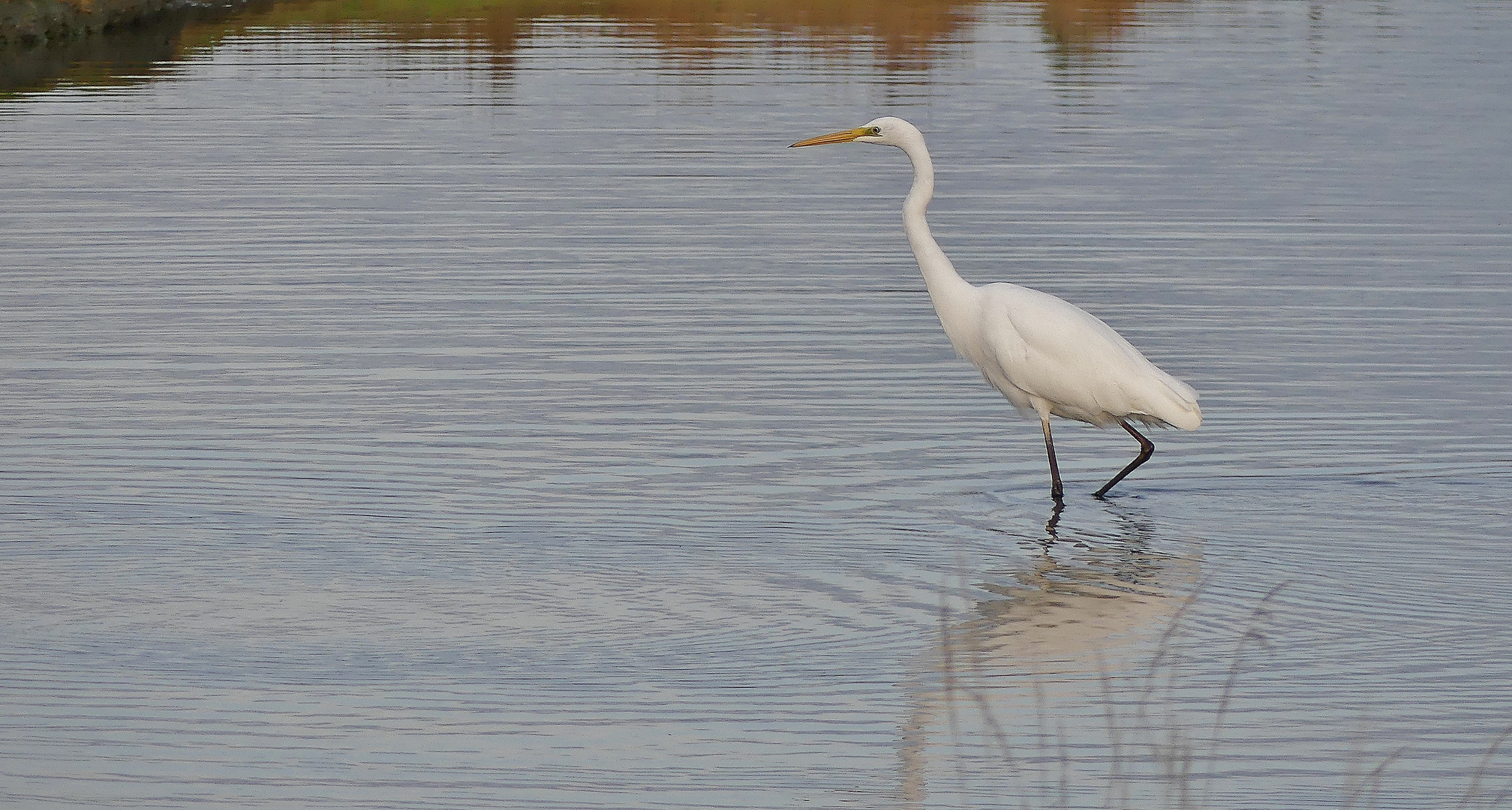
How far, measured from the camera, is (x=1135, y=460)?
10.6 meters

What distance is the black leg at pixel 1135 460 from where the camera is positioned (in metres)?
10.4

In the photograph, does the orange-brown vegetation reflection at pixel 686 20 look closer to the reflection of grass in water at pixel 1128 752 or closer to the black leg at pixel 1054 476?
the black leg at pixel 1054 476

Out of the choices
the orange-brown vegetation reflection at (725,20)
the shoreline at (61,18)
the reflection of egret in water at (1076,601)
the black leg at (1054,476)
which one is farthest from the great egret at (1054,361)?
the shoreline at (61,18)

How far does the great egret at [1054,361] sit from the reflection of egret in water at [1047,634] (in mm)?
643

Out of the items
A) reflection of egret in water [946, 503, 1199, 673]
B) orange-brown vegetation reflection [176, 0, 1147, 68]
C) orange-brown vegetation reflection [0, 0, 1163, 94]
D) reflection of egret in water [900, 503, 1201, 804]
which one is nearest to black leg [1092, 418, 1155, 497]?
reflection of egret in water [900, 503, 1201, 804]

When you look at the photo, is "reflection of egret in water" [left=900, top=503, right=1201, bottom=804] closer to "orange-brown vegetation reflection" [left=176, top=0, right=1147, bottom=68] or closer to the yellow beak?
the yellow beak

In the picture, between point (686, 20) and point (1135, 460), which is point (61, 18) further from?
point (1135, 460)

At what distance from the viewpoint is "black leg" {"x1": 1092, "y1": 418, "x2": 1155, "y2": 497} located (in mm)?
10406

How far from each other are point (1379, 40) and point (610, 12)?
51.9 ft

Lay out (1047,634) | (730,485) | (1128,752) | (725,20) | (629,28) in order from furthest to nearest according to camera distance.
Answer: (725,20) → (629,28) → (730,485) → (1047,634) → (1128,752)

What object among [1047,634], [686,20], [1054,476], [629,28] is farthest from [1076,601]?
[686,20]

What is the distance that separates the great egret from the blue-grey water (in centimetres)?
38

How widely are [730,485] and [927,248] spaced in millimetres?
1793

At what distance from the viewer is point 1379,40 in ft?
122
